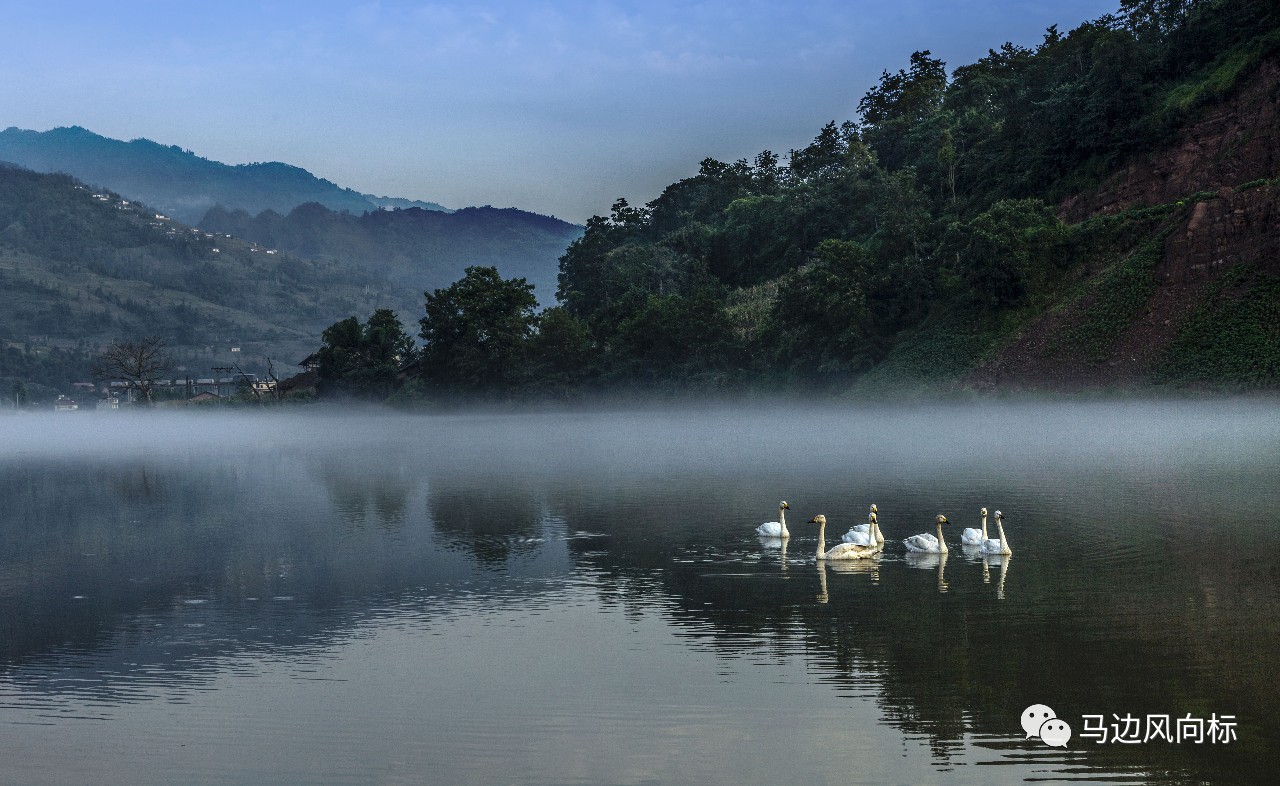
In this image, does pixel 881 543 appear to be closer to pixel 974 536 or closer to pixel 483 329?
pixel 974 536

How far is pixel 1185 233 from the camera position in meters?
72.8

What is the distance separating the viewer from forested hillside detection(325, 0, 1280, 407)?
71312 millimetres

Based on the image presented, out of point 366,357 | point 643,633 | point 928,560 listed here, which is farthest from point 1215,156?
point 366,357

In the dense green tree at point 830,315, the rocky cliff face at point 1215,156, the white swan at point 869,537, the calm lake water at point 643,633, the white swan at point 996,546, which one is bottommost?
the calm lake water at point 643,633

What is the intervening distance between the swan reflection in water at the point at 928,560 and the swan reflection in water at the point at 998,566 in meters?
0.77

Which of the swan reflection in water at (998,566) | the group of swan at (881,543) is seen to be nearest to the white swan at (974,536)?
the group of swan at (881,543)

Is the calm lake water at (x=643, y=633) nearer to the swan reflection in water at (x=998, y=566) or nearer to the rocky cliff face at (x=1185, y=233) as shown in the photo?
the swan reflection in water at (x=998, y=566)

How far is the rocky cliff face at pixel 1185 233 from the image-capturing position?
7000 cm

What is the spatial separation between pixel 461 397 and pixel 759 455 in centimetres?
7034

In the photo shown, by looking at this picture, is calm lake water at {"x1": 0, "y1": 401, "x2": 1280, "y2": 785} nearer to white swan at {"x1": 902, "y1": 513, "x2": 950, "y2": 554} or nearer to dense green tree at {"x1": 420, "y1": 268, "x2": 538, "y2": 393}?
white swan at {"x1": 902, "y1": 513, "x2": 950, "y2": 554}

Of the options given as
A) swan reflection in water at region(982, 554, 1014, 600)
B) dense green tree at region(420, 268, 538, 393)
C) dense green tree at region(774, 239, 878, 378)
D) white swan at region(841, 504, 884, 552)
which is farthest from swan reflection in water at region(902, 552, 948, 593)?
dense green tree at region(420, 268, 538, 393)

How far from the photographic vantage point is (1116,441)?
5184 centimetres

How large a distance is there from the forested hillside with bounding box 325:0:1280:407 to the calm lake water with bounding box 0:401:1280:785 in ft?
107

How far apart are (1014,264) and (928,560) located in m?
58.5
